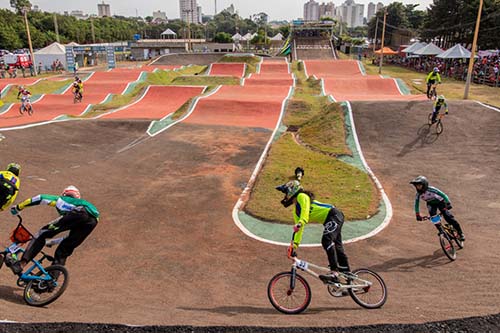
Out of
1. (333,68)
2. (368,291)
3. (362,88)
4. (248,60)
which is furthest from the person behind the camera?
(248,60)

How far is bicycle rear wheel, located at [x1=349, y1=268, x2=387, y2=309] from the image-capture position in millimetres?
6559

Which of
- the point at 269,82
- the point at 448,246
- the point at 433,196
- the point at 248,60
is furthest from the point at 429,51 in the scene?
the point at 448,246

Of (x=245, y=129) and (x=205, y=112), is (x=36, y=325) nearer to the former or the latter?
(x=245, y=129)

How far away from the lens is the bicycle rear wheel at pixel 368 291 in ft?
21.5

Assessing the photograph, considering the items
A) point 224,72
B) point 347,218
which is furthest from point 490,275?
point 224,72

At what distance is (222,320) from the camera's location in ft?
19.8

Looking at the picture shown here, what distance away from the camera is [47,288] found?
21.4 ft

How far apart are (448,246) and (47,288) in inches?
330

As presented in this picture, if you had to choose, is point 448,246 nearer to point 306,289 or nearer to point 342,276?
point 342,276

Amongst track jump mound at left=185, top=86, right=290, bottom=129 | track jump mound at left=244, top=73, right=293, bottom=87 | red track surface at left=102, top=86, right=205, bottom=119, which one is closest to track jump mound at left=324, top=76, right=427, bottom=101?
track jump mound at left=244, top=73, right=293, bottom=87

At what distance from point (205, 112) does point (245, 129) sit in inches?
204

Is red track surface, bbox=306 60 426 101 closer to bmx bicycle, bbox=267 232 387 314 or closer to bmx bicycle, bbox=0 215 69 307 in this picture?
bmx bicycle, bbox=267 232 387 314

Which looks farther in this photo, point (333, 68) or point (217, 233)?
point (333, 68)

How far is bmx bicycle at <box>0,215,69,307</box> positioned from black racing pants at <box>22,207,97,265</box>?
0.44ft
